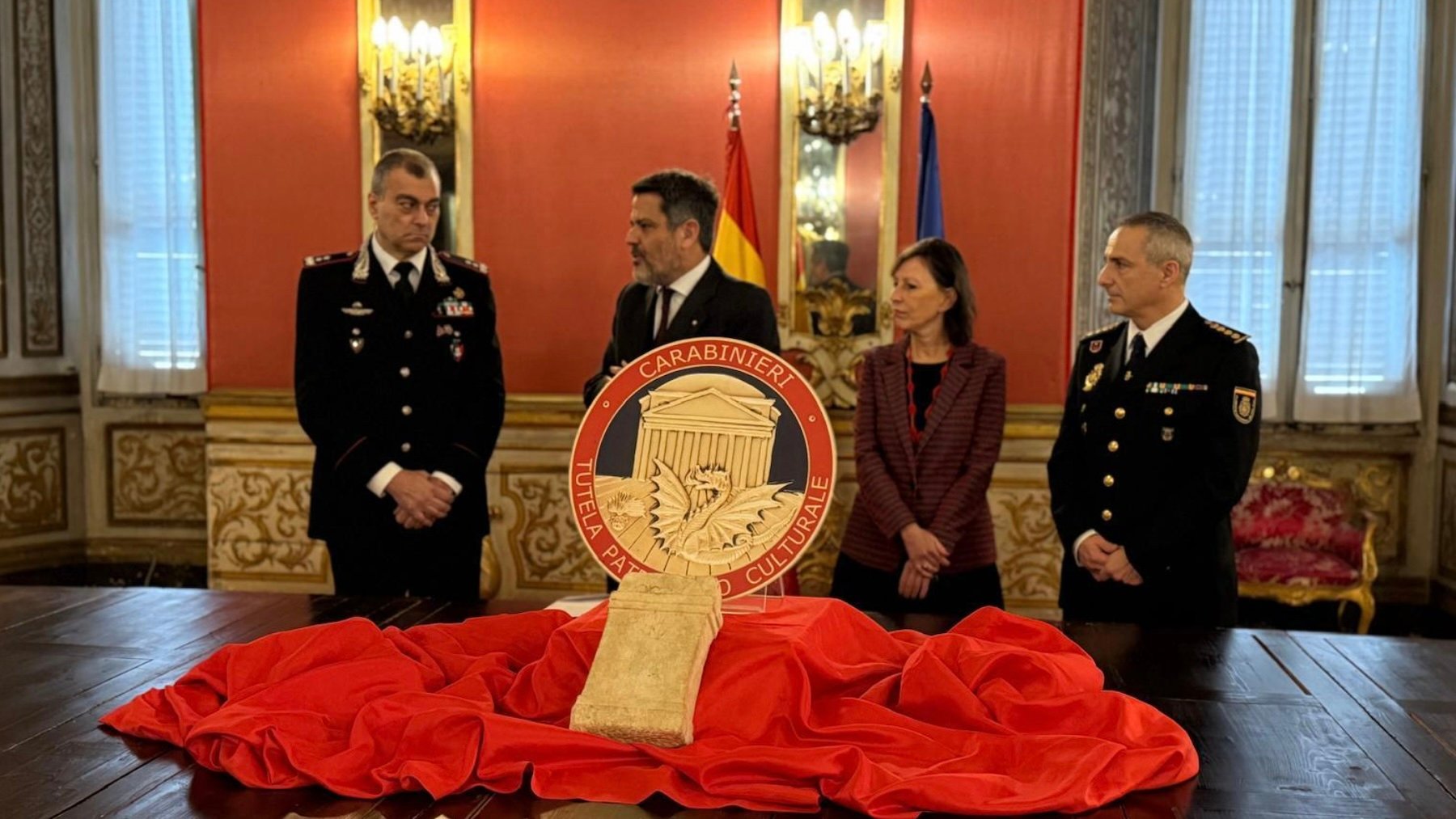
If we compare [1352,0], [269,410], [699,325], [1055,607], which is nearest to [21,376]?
[269,410]

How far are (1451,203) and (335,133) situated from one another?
4.49 m

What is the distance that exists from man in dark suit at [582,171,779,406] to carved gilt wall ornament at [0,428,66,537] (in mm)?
3927

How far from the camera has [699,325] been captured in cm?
314

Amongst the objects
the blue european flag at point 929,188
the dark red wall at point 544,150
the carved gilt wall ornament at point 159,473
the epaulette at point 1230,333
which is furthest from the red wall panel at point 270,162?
the epaulette at point 1230,333

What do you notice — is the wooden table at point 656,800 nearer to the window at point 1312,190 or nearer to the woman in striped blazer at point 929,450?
the woman in striped blazer at point 929,450

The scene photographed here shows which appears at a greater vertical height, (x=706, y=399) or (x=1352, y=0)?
(x=1352, y=0)

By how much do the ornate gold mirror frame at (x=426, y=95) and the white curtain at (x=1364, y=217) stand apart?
11.4 ft

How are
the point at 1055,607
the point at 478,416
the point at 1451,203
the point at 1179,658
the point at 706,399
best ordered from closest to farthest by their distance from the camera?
the point at 706,399 < the point at 1179,658 < the point at 478,416 < the point at 1055,607 < the point at 1451,203

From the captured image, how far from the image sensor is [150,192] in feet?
19.0

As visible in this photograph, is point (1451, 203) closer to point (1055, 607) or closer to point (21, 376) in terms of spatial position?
point (1055, 607)

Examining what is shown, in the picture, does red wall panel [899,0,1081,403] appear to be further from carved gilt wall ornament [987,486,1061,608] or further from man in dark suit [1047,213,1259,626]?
man in dark suit [1047,213,1259,626]

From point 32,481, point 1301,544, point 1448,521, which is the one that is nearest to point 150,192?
point 32,481

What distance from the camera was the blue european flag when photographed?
4.23 metres

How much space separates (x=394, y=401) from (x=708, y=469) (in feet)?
4.56
